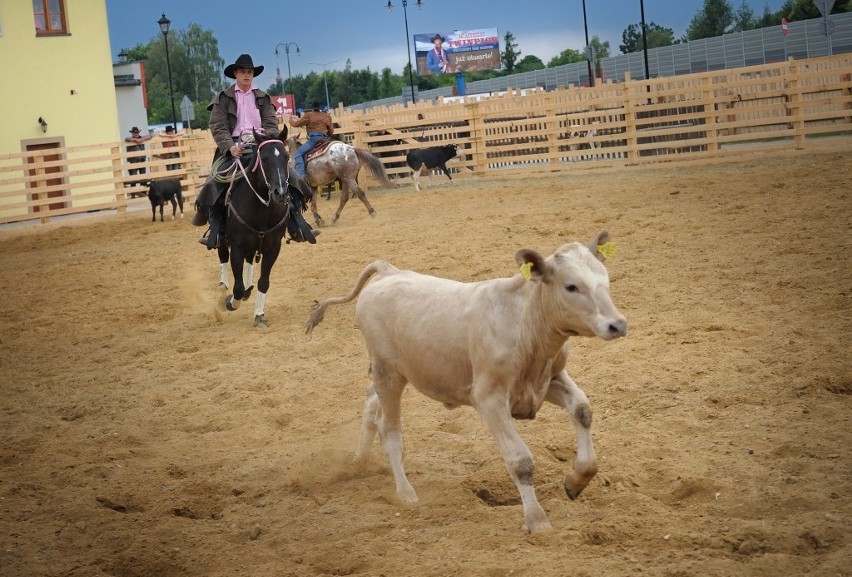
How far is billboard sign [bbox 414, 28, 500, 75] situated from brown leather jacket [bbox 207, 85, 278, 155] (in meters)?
74.0

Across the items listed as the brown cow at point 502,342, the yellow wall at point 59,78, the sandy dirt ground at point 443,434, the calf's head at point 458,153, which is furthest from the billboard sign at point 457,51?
the brown cow at point 502,342

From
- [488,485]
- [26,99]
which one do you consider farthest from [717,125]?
[26,99]

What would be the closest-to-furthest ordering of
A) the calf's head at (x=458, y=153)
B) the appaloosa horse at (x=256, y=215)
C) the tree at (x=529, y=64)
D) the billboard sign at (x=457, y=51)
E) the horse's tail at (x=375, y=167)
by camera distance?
the appaloosa horse at (x=256, y=215) < the horse's tail at (x=375, y=167) < the calf's head at (x=458, y=153) < the billboard sign at (x=457, y=51) < the tree at (x=529, y=64)

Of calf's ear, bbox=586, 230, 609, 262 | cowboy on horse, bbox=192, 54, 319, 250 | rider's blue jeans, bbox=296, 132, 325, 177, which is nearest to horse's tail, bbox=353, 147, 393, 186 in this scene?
rider's blue jeans, bbox=296, 132, 325, 177

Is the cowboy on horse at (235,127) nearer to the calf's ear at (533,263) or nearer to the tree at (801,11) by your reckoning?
the calf's ear at (533,263)

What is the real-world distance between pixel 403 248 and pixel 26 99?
2153 centimetres

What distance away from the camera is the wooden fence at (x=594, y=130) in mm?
21344

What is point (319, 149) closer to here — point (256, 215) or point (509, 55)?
point (256, 215)

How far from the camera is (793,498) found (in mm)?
4566

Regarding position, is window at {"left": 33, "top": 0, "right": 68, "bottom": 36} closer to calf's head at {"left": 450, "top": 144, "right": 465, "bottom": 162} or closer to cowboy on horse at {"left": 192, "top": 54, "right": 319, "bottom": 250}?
calf's head at {"left": 450, "top": 144, "right": 465, "bottom": 162}

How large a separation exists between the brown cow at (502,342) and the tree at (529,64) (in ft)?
289

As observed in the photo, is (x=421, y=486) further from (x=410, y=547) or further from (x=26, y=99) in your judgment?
(x=26, y=99)

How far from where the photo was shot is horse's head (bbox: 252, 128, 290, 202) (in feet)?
32.5

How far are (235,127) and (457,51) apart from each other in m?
77.3
